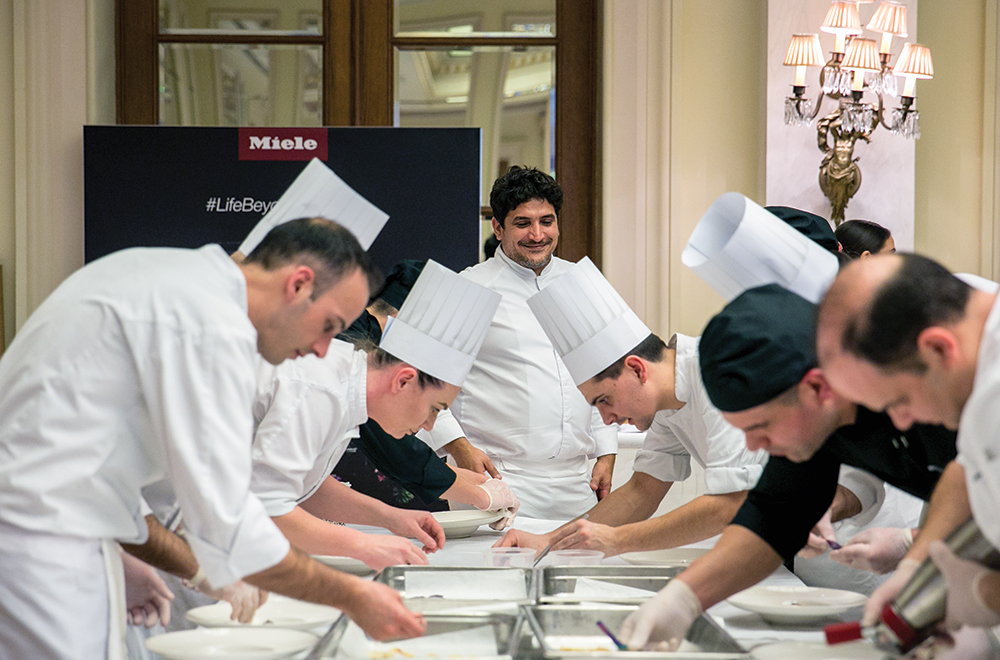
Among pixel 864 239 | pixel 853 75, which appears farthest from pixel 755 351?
pixel 853 75

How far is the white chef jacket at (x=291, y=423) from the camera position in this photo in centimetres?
186

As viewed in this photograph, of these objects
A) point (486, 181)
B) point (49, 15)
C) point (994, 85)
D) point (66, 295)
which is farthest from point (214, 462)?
point (994, 85)

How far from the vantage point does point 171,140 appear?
365cm

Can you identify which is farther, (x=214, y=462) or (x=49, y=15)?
(x=49, y=15)

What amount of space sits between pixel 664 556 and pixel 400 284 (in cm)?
114

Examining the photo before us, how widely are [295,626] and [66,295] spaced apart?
0.59 meters

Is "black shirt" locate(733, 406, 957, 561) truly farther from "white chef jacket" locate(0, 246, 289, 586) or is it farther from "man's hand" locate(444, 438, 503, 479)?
"man's hand" locate(444, 438, 503, 479)

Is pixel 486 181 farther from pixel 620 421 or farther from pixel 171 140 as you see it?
pixel 620 421

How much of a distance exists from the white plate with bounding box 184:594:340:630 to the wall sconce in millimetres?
2461

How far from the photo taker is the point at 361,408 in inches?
81.7

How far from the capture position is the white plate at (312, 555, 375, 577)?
1968mm

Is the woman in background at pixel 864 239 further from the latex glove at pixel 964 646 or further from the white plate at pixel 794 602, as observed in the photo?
the latex glove at pixel 964 646

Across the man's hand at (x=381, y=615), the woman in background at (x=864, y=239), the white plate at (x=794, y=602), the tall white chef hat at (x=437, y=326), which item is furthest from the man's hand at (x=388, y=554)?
the woman in background at (x=864, y=239)

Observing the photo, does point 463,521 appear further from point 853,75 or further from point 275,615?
point 853,75
